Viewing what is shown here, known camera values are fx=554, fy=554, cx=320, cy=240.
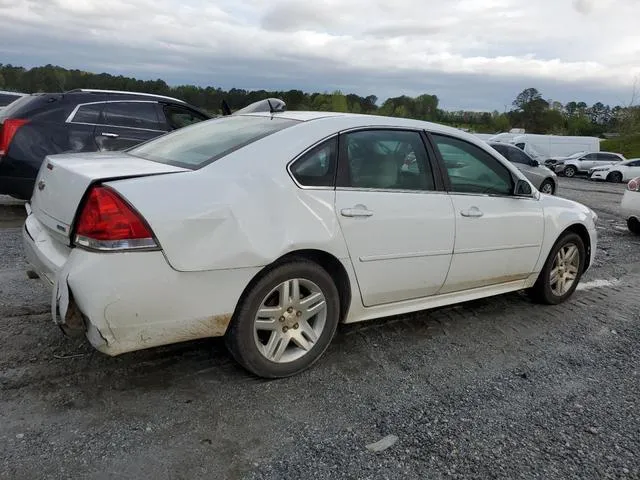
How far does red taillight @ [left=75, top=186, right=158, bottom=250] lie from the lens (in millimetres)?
2607

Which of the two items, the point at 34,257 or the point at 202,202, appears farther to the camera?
the point at 34,257

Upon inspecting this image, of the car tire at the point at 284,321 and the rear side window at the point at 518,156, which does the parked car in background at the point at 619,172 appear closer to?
the rear side window at the point at 518,156

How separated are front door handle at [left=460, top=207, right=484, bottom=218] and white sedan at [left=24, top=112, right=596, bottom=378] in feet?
0.04

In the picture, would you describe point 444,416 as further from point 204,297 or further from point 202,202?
point 202,202

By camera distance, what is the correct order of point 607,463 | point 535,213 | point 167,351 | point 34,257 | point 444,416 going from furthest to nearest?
point 535,213 → point 167,351 → point 34,257 → point 444,416 → point 607,463

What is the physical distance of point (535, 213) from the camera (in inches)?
177

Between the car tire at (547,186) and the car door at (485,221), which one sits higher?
the car door at (485,221)

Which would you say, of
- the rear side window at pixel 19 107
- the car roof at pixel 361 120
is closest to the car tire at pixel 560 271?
the car roof at pixel 361 120

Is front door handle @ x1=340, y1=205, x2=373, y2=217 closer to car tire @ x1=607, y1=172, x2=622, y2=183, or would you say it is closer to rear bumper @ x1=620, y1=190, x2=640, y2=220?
rear bumper @ x1=620, y1=190, x2=640, y2=220

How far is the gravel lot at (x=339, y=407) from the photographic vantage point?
8.13ft

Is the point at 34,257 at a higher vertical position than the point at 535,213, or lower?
lower

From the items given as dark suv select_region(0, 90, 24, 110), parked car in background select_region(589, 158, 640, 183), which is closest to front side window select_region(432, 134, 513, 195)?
dark suv select_region(0, 90, 24, 110)

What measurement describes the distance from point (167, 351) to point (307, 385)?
3.05 feet

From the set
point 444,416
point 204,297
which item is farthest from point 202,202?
point 444,416
